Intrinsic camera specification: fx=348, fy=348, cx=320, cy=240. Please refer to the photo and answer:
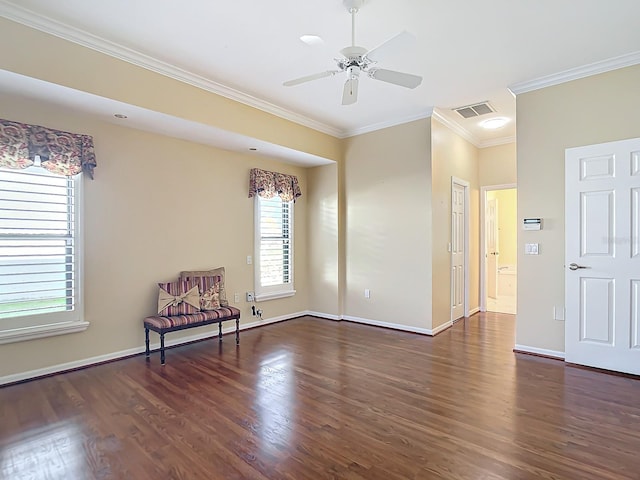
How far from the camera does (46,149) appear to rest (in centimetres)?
326

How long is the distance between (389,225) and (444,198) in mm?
892

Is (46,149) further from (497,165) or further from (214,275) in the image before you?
(497,165)

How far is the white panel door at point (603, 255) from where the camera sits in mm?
3293

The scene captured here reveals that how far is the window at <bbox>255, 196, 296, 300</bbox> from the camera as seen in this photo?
5.30 meters

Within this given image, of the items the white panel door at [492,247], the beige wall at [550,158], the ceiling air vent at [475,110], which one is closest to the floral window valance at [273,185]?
the ceiling air vent at [475,110]

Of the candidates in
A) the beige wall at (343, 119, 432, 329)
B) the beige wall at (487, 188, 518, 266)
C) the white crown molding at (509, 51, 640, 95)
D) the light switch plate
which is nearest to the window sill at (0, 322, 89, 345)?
the beige wall at (343, 119, 432, 329)

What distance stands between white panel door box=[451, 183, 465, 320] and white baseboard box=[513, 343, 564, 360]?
1413 millimetres

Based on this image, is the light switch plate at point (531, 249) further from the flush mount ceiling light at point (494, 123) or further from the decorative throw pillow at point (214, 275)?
the decorative throw pillow at point (214, 275)

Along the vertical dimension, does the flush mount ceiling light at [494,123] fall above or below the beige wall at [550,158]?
above

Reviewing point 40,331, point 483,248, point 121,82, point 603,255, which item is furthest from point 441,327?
point 121,82

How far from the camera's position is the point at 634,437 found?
7.45ft

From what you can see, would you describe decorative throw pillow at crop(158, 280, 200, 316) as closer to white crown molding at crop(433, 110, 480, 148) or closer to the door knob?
white crown molding at crop(433, 110, 480, 148)

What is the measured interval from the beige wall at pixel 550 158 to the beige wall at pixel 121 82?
10.0 feet

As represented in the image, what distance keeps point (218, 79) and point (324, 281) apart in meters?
3.42
